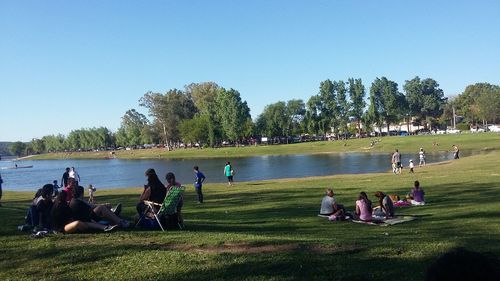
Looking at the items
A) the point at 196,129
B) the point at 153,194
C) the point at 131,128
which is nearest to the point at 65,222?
the point at 153,194

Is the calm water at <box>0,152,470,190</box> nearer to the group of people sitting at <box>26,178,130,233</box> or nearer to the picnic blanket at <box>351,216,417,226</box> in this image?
the picnic blanket at <box>351,216,417,226</box>

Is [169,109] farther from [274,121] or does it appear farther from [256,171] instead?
[256,171]

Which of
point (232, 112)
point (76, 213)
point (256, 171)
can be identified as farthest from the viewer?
point (232, 112)

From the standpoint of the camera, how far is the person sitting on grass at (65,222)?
10.9 m

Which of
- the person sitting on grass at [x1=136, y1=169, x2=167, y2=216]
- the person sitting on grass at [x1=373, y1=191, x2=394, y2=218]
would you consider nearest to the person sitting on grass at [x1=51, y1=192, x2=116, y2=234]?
the person sitting on grass at [x1=136, y1=169, x2=167, y2=216]

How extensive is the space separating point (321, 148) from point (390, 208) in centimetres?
8874

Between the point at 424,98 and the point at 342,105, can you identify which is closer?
the point at 342,105

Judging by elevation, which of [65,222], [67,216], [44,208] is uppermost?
[44,208]

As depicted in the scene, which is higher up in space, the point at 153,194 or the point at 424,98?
the point at 424,98

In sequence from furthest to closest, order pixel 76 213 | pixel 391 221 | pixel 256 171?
pixel 256 171
pixel 391 221
pixel 76 213

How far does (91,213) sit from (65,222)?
760mm

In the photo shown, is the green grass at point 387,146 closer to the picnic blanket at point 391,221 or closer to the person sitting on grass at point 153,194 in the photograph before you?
the picnic blanket at point 391,221

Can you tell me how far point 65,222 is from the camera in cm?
1113

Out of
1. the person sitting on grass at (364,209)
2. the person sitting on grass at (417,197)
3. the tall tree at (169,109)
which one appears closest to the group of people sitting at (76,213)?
the person sitting on grass at (364,209)
